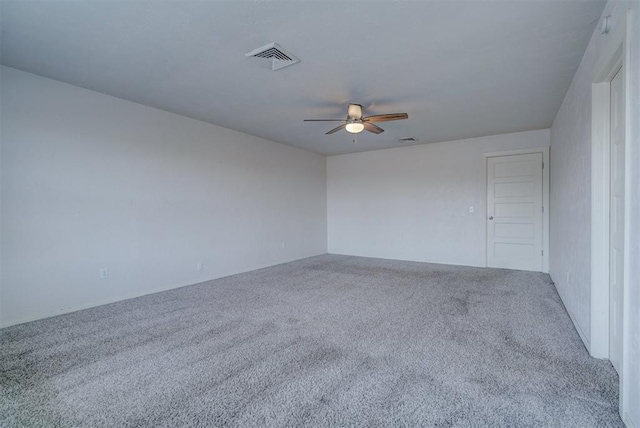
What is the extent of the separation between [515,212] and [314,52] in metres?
5.04

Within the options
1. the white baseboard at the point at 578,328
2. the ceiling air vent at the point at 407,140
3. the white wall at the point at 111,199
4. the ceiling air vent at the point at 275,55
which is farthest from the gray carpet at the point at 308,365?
the ceiling air vent at the point at 407,140

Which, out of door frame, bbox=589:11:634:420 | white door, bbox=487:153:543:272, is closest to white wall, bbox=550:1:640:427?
door frame, bbox=589:11:634:420

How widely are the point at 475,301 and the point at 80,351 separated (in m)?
4.26

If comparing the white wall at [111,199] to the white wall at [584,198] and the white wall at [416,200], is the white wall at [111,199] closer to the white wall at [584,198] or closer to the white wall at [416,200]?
the white wall at [416,200]

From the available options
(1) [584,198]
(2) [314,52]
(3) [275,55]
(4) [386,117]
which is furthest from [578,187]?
(3) [275,55]

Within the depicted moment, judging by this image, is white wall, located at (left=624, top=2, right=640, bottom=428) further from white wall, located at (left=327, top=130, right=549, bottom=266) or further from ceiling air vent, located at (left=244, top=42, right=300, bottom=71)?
white wall, located at (left=327, top=130, right=549, bottom=266)

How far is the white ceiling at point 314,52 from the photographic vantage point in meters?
2.19

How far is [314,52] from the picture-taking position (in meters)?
2.73

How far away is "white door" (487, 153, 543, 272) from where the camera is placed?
5570 millimetres

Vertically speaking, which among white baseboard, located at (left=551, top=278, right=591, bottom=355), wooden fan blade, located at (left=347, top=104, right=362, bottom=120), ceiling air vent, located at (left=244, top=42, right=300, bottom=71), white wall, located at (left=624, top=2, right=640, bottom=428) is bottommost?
white baseboard, located at (left=551, top=278, right=591, bottom=355)

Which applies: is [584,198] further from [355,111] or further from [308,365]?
[308,365]

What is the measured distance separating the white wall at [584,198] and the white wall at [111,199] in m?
4.84

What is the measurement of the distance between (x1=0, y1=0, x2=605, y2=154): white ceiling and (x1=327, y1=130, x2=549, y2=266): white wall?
1.89m

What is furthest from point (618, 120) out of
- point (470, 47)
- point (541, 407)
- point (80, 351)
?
point (80, 351)
